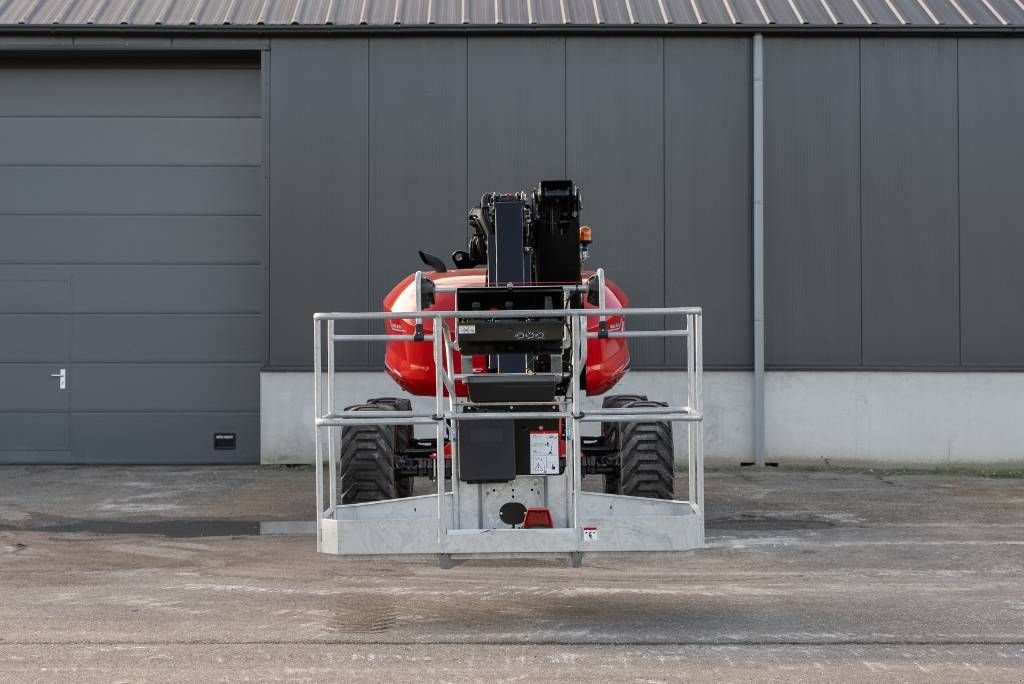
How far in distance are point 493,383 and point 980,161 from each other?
11.1 m

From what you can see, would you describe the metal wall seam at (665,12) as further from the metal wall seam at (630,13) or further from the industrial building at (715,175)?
the metal wall seam at (630,13)

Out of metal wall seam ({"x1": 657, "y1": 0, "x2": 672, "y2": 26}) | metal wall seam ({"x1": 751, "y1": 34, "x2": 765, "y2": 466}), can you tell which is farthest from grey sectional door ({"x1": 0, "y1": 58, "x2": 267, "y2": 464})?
metal wall seam ({"x1": 751, "y1": 34, "x2": 765, "y2": 466})

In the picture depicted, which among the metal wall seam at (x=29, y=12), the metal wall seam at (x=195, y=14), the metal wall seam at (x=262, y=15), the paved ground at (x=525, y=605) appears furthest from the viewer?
the metal wall seam at (x=29, y=12)

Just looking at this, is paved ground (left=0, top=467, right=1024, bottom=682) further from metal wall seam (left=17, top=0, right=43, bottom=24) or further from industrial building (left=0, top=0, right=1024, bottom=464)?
metal wall seam (left=17, top=0, right=43, bottom=24)

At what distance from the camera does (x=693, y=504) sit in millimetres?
7602

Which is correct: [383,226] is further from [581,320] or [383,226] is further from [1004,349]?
[581,320]

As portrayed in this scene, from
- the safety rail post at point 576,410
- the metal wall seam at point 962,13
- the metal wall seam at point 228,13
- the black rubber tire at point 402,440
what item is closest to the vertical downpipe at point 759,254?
the metal wall seam at point 962,13

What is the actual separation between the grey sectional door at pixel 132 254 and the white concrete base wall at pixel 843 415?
1.08m

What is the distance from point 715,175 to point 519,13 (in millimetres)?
3283

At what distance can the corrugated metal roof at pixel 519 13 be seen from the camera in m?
16.2

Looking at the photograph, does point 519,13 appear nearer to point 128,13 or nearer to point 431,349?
point 128,13

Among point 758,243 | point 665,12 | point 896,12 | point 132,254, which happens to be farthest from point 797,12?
point 132,254

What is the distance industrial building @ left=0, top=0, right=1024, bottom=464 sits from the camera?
16.1 metres

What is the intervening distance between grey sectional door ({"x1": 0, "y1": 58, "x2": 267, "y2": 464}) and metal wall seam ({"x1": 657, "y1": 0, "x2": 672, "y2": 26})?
539 centimetres
